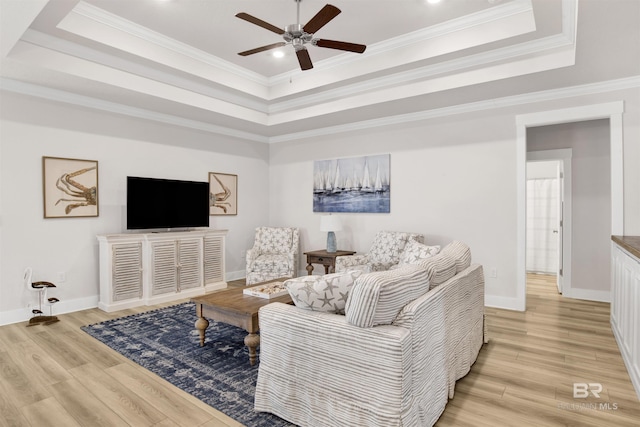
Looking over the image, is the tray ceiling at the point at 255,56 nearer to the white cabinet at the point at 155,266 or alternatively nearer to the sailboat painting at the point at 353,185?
the sailboat painting at the point at 353,185

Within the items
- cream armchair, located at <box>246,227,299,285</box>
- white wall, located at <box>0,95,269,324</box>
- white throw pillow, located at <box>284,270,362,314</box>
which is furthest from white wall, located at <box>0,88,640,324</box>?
white throw pillow, located at <box>284,270,362,314</box>

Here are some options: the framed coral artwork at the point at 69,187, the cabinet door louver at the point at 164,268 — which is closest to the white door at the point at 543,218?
A: the cabinet door louver at the point at 164,268

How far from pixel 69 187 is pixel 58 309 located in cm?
145

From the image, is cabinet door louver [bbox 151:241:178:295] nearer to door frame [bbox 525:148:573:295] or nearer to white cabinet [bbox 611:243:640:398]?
white cabinet [bbox 611:243:640:398]

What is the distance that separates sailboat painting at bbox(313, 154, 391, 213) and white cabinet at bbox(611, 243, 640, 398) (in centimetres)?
281

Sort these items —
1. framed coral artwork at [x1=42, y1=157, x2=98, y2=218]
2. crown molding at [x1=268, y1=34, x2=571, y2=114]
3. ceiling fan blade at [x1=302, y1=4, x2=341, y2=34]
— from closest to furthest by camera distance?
ceiling fan blade at [x1=302, y1=4, x2=341, y2=34], crown molding at [x1=268, y1=34, x2=571, y2=114], framed coral artwork at [x1=42, y1=157, x2=98, y2=218]

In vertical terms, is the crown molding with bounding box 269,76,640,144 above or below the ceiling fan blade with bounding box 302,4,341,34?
below

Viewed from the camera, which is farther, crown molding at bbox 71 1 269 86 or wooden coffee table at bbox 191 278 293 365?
crown molding at bbox 71 1 269 86

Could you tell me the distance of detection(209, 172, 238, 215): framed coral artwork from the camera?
594cm

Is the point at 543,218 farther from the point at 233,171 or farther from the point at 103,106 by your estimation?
the point at 103,106

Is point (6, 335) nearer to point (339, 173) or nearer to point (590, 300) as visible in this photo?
point (339, 173)

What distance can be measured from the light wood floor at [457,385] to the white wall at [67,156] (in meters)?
0.68

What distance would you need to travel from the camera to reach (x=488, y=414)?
224 cm

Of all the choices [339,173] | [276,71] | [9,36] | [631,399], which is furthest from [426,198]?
[9,36]
